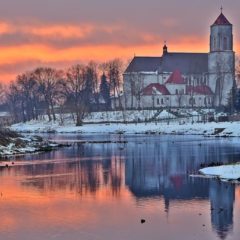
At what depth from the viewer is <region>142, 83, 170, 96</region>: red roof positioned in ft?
480

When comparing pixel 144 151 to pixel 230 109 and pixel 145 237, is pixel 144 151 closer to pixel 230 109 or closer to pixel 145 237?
pixel 145 237

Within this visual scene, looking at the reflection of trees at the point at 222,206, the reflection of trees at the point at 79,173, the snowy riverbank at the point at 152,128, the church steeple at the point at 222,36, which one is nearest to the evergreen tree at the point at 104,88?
the snowy riverbank at the point at 152,128

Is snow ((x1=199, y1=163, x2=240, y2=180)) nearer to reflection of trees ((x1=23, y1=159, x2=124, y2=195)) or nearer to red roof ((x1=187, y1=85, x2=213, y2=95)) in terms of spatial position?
reflection of trees ((x1=23, y1=159, x2=124, y2=195))

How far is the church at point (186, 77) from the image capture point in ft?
481

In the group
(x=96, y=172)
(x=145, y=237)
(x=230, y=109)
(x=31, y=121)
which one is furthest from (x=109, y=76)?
(x=145, y=237)

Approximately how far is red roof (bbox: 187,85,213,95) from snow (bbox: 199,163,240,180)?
111407mm

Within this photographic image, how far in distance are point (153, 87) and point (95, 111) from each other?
16798 millimetres

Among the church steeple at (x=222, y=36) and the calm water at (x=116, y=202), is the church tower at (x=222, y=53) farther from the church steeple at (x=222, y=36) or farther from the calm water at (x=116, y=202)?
the calm water at (x=116, y=202)

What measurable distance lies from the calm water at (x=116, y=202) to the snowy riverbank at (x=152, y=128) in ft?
134

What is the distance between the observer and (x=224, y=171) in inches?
1505

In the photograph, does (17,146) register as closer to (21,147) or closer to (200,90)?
(21,147)

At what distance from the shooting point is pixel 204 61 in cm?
16412

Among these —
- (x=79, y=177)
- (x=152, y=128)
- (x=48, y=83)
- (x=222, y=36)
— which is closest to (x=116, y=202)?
(x=79, y=177)

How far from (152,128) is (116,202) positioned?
74119 mm
